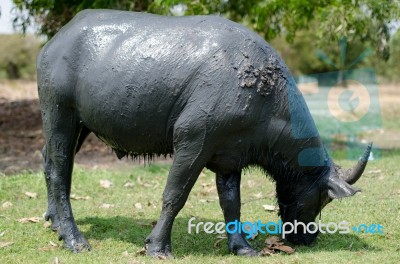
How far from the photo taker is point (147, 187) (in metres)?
9.72

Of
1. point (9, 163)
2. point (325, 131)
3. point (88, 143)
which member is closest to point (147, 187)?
point (9, 163)

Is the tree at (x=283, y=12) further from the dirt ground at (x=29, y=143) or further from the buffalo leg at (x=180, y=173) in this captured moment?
the buffalo leg at (x=180, y=173)

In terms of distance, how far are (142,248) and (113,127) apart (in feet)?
3.94

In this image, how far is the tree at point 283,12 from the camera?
39.7 ft

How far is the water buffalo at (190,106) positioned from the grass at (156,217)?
0.30 m

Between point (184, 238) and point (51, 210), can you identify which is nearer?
point (184, 238)

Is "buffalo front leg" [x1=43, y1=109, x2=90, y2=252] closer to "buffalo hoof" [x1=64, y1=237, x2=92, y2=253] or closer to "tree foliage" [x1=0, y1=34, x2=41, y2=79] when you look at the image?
"buffalo hoof" [x1=64, y1=237, x2=92, y2=253]

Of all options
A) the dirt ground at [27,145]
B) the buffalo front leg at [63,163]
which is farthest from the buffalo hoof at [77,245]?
the dirt ground at [27,145]

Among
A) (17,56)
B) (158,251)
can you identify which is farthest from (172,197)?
(17,56)

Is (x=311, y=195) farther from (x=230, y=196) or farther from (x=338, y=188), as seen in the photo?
(x=230, y=196)

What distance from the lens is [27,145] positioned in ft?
44.0

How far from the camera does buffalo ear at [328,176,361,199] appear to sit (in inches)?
225

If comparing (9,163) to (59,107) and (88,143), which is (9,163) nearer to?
(88,143)

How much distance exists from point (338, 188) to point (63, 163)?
→ 2.74 meters
